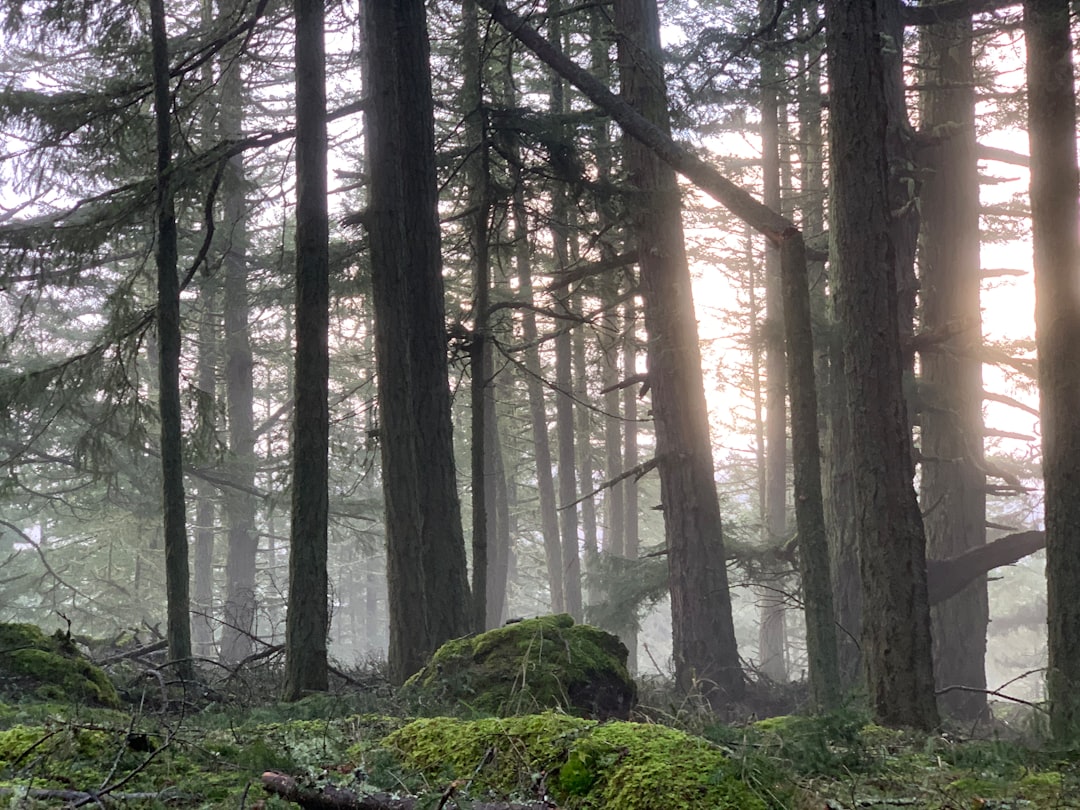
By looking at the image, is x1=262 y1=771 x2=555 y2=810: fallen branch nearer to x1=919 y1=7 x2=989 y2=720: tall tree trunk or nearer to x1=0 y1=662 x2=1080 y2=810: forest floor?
x1=0 y1=662 x2=1080 y2=810: forest floor

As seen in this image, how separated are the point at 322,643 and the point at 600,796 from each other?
5634 mm

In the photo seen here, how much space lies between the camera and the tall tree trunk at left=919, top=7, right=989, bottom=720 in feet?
45.9

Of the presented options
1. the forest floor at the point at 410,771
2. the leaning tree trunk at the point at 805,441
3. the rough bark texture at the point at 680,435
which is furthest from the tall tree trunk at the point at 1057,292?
the rough bark texture at the point at 680,435

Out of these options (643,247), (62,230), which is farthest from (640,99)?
(62,230)

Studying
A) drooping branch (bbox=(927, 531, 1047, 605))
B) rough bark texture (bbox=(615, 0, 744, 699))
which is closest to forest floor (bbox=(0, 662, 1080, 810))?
rough bark texture (bbox=(615, 0, 744, 699))

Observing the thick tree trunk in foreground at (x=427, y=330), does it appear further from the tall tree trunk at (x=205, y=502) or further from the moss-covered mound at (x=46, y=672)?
the tall tree trunk at (x=205, y=502)

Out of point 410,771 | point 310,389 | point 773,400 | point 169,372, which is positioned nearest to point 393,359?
point 310,389

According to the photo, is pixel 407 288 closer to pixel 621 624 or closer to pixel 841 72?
pixel 841 72

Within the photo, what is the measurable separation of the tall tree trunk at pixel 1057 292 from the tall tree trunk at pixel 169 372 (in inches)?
313

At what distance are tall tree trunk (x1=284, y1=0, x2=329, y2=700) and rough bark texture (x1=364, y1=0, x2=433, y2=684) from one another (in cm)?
151

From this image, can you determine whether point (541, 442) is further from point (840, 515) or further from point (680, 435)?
point (840, 515)

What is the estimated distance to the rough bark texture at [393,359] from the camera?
9953 mm

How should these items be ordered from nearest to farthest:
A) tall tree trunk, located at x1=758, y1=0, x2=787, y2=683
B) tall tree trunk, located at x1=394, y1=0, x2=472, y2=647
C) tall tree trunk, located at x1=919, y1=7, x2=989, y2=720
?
tall tree trunk, located at x1=394, y1=0, x2=472, y2=647
tall tree trunk, located at x1=919, y1=7, x2=989, y2=720
tall tree trunk, located at x1=758, y1=0, x2=787, y2=683

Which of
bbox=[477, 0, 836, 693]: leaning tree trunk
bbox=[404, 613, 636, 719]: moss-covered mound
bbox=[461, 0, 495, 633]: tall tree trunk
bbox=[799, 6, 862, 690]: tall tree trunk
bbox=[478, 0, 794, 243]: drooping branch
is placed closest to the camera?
bbox=[404, 613, 636, 719]: moss-covered mound
